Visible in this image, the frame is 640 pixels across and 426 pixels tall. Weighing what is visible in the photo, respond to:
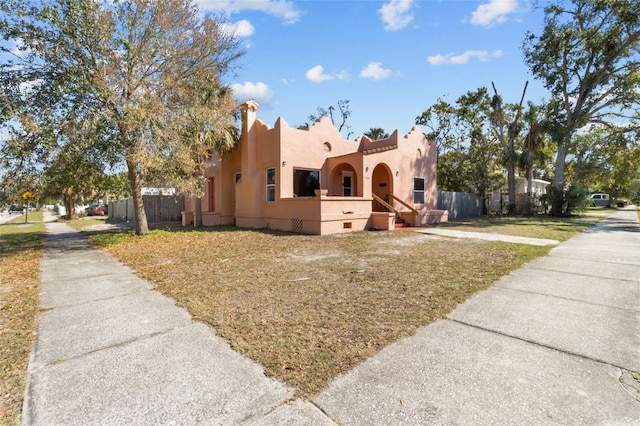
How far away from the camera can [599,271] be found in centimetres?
634

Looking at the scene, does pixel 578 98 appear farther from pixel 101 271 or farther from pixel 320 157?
pixel 101 271

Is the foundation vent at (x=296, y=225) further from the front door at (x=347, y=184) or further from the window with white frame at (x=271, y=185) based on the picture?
the front door at (x=347, y=184)

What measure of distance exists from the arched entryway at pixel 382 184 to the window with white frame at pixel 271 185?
5.50 metres

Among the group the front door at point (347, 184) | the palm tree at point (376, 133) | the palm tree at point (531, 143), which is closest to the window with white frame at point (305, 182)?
the front door at point (347, 184)

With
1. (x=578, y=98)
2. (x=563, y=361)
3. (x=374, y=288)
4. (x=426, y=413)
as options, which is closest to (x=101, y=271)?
(x=374, y=288)

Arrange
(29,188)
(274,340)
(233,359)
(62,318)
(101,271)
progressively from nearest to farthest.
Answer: (233,359), (274,340), (62,318), (101,271), (29,188)

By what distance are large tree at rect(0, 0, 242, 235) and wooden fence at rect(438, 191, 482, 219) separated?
16.0 metres

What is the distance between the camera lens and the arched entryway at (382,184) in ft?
54.3

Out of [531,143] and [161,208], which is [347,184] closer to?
[161,208]

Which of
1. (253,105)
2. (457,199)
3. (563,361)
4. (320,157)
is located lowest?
(563,361)

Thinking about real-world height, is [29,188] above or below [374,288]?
above

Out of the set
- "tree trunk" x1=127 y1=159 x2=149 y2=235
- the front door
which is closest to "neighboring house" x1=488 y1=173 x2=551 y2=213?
the front door

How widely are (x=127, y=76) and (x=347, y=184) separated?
10.9 metres

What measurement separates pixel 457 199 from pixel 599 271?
58.5 feet
